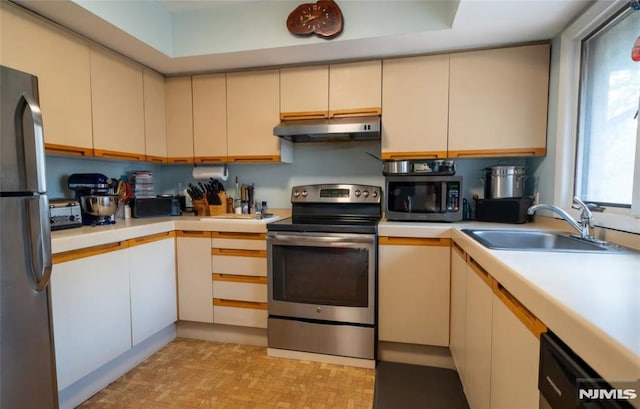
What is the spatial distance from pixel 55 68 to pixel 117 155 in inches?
23.7

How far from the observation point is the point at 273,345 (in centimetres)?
210

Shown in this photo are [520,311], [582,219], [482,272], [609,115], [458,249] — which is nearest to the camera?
[520,311]

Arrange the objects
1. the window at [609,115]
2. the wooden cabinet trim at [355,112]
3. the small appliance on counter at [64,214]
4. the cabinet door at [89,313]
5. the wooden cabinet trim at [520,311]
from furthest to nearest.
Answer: the wooden cabinet trim at [355,112]
the small appliance on counter at [64,214]
the cabinet door at [89,313]
the window at [609,115]
the wooden cabinet trim at [520,311]

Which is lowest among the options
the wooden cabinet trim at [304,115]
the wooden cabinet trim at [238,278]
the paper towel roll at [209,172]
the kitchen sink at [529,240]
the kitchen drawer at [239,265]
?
the wooden cabinet trim at [238,278]

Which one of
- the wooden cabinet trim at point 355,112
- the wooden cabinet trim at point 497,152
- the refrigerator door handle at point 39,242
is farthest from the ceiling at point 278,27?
the refrigerator door handle at point 39,242

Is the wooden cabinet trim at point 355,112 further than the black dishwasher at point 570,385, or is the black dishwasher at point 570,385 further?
the wooden cabinet trim at point 355,112

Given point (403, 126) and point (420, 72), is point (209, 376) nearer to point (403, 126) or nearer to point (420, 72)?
point (403, 126)

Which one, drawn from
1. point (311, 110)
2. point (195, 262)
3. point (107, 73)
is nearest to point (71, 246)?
point (195, 262)

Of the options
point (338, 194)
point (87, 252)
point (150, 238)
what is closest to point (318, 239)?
point (338, 194)

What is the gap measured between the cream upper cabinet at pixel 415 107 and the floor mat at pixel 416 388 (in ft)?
4.65

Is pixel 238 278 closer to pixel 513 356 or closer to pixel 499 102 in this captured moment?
pixel 513 356

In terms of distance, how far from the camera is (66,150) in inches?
71.8

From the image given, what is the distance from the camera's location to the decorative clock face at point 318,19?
6.32 feet

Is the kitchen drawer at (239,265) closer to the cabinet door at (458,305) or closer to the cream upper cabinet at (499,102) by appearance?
the cabinet door at (458,305)
